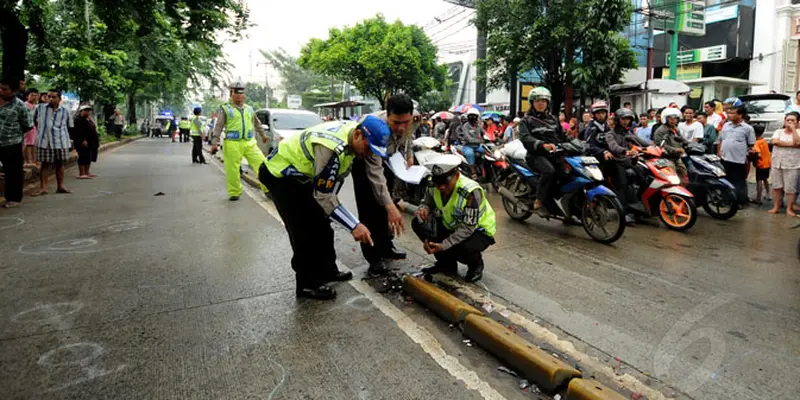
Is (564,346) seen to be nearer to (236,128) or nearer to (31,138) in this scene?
(236,128)

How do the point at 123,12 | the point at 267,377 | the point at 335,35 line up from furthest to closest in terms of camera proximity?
the point at 335,35 < the point at 123,12 < the point at 267,377

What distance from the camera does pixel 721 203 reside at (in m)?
7.20

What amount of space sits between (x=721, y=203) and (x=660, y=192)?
1.36 m

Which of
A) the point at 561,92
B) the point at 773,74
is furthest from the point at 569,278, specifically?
the point at 773,74

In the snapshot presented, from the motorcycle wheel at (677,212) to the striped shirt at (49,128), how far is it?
922 cm

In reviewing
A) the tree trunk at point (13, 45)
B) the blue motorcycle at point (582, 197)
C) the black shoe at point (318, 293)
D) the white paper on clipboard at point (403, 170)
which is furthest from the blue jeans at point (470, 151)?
the tree trunk at point (13, 45)

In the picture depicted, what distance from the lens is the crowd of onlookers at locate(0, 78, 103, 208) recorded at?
23.4ft

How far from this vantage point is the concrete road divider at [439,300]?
3.35 m

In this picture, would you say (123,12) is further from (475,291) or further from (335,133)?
(475,291)

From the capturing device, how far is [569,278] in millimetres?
4402

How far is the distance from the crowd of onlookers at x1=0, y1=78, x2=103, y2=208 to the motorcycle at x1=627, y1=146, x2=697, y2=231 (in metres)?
8.31

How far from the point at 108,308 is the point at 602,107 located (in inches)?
234

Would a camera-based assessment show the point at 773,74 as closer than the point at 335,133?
No

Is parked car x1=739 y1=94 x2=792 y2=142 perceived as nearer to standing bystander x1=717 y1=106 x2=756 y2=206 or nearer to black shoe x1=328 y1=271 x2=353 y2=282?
standing bystander x1=717 y1=106 x2=756 y2=206
